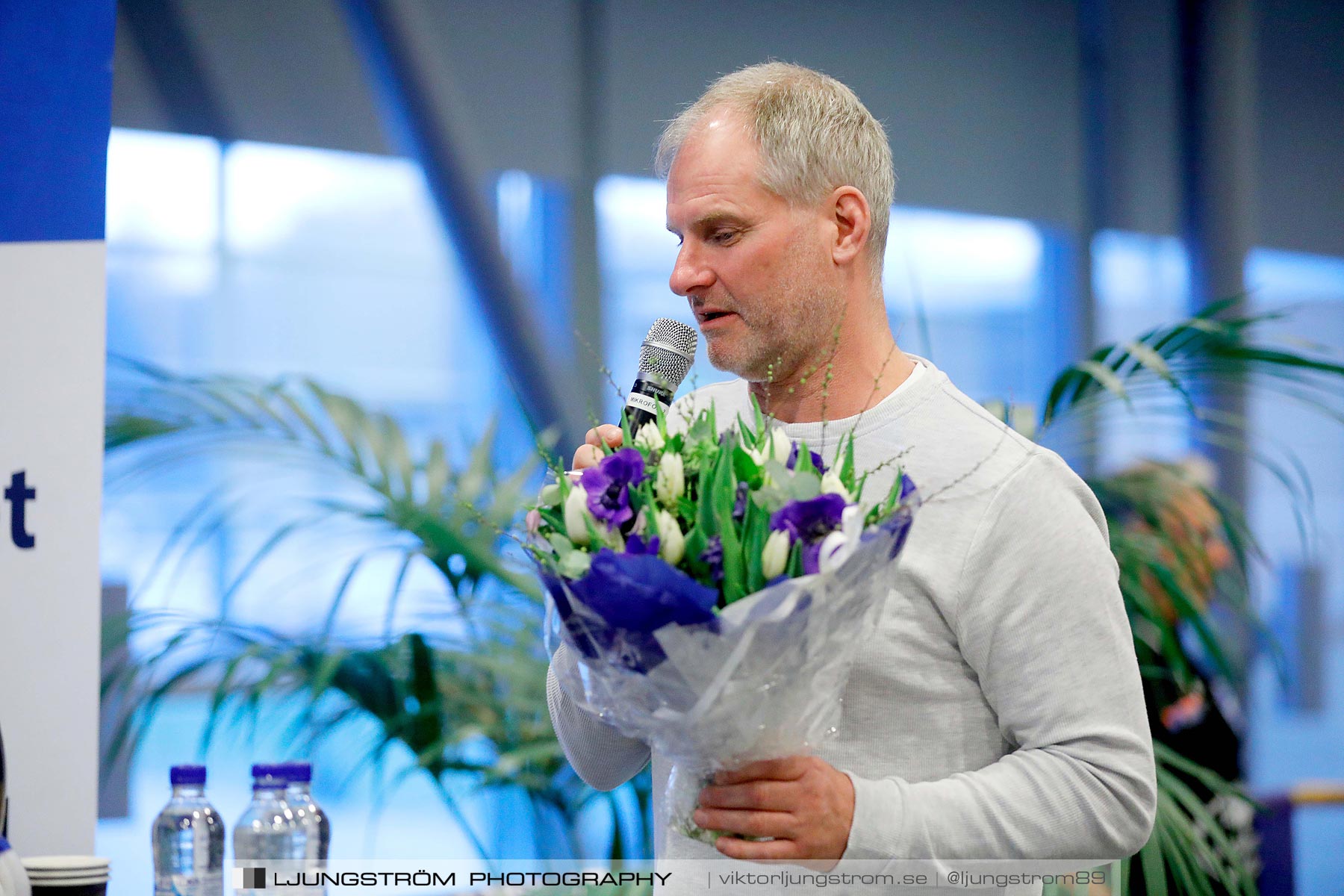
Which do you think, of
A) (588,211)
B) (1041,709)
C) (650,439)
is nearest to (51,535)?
(650,439)

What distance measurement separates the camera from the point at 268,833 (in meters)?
2.06

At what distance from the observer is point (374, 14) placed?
374cm

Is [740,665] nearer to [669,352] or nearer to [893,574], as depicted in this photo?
[893,574]

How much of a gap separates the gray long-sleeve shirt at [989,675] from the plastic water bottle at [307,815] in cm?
48

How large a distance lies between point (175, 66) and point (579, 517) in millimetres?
3073

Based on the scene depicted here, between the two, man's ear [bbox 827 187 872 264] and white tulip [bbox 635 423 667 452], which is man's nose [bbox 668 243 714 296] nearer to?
man's ear [bbox 827 187 872 264]

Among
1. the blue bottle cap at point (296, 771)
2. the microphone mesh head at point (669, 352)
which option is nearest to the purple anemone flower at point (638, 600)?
the microphone mesh head at point (669, 352)

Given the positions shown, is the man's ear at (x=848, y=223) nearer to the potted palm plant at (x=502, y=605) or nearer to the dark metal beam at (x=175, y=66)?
the potted palm plant at (x=502, y=605)

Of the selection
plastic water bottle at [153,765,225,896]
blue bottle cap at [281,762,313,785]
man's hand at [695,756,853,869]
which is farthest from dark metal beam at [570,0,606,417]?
man's hand at [695,756,853,869]

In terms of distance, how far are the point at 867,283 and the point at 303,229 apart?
104 inches

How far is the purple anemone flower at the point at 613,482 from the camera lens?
3.43 feet

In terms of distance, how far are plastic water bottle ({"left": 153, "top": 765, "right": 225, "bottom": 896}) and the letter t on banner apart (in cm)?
23

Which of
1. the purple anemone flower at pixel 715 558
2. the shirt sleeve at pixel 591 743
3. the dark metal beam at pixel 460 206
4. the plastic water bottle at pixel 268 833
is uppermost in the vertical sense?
the dark metal beam at pixel 460 206

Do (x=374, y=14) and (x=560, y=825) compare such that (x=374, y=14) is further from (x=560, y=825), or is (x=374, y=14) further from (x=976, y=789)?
(x=976, y=789)
